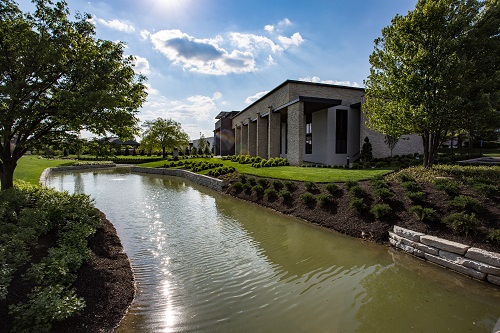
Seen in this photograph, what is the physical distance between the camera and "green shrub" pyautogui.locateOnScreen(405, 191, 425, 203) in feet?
27.4

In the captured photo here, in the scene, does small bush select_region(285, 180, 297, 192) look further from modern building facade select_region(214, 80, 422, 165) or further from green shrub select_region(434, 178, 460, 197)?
modern building facade select_region(214, 80, 422, 165)

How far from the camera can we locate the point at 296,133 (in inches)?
912

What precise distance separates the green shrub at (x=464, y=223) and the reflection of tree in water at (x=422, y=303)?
1.22 metres

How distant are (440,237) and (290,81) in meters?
22.1

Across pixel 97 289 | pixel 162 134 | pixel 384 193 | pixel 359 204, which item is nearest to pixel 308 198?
pixel 359 204

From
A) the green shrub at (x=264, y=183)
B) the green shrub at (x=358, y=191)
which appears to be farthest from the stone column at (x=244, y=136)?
the green shrub at (x=358, y=191)

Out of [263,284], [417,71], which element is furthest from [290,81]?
[263,284]

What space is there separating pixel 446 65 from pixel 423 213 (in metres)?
5.78

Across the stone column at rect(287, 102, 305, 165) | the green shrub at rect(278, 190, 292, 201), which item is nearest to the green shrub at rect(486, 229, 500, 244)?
the green shrub at rect(278, 190, 292, 201)

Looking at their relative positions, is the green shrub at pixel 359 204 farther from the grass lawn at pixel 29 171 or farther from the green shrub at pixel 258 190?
the grass lawn at pixel 29 171

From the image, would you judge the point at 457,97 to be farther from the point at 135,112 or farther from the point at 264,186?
the point at 135,112

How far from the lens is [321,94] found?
90.5 feet

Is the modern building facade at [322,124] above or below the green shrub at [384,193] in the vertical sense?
above

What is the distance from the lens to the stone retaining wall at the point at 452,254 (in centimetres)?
554
